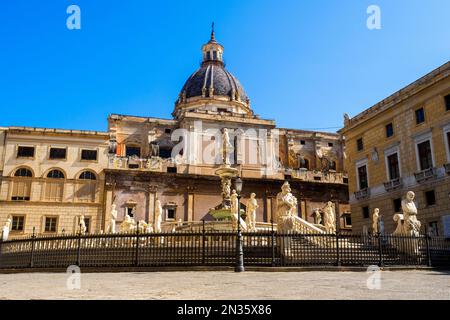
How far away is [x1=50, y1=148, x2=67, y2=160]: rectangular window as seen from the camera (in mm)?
37344

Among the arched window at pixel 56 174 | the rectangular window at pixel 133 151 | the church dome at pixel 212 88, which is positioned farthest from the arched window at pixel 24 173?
the church dome at pixel 212 88

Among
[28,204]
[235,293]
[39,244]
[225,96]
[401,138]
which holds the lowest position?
[235,293]

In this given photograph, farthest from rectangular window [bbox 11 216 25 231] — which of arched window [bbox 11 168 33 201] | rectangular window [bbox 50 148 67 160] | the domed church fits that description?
the domed church

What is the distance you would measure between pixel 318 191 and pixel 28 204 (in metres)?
26.3

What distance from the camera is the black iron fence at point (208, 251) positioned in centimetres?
1403

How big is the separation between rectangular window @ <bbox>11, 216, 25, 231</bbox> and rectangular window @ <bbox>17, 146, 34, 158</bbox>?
→ 5132 mm

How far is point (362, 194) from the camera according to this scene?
30.5 metres

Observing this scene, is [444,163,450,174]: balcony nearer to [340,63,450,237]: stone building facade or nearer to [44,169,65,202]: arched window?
[340,63,450,237]: stone building facade

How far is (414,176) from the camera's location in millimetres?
25766

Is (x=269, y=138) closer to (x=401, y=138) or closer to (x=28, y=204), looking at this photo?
(x=401, y=138)

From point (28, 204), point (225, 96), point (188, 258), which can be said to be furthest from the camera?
point (225, 96)

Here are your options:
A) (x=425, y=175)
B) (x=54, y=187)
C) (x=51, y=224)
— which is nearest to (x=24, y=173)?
(x=54, y=187)

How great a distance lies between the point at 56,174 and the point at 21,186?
2813 mm
